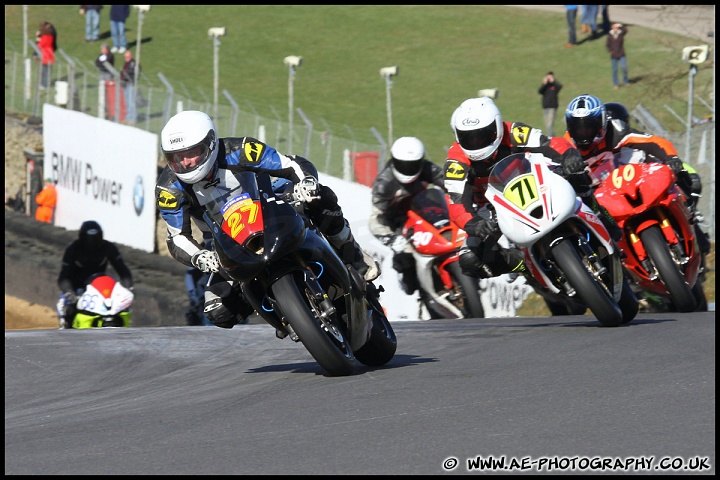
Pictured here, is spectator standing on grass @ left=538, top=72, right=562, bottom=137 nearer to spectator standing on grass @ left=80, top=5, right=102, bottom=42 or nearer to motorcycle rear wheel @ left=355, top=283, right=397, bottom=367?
motorcycle rear wheel @ left=355, top=283, right=397, bottom=367

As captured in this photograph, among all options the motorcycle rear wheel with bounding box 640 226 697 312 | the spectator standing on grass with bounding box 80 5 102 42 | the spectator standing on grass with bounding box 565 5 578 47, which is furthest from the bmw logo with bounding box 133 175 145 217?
the spectator standing on grass with bounding box 80 5 102 42

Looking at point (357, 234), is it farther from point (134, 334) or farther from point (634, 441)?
point (634, 441)

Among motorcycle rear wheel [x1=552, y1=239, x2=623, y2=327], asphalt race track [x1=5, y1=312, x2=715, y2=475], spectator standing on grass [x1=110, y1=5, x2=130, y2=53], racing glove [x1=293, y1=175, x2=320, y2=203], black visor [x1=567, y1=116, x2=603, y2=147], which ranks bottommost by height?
asphalt race track [x1=5, y1=312, x2=715, y2=475]

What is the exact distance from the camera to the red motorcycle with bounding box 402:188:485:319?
12.2m

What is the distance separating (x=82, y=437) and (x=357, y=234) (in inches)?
402

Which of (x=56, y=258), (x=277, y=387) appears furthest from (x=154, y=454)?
(x=56, y=258)

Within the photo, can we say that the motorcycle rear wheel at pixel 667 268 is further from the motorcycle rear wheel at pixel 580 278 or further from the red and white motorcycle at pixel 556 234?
the motorcycle rear wheel at pixel 580 278

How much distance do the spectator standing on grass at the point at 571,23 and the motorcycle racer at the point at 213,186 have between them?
28.0 m

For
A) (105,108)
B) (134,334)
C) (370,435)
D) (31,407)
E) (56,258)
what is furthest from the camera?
(105,108)

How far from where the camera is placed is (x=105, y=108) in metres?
23.8

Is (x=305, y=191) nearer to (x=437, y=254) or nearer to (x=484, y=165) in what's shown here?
(x=484, y=165)

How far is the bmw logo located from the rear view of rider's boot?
46.1 feet

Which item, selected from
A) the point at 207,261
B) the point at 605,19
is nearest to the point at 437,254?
the point at 207,261

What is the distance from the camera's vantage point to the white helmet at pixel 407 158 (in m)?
12.6
